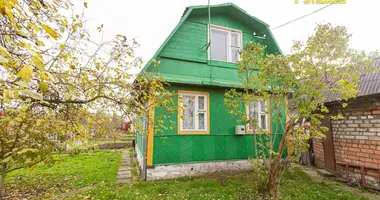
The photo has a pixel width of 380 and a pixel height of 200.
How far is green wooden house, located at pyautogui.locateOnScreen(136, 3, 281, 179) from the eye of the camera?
245 inches

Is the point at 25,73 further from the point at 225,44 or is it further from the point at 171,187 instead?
the point at 225,44

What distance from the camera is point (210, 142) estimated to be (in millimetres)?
6703

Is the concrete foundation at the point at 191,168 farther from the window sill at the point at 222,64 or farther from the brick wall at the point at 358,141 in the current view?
the window sill at the point at 222,64

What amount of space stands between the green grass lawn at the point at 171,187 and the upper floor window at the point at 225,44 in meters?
4.42

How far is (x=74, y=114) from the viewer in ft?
9.73

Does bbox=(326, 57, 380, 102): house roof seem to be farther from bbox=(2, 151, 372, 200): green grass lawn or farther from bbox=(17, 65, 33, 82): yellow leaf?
bbox=(17, 65, 33, 82): yellow leaf

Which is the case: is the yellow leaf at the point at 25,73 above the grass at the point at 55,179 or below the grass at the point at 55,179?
above

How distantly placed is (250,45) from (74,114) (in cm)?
420

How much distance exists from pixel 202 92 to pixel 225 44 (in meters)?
2.48

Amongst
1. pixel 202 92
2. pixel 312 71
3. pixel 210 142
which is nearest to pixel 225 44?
pixel 202 92

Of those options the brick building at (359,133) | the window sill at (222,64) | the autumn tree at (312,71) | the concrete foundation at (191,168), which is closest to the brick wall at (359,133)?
the brick building at (359,133)

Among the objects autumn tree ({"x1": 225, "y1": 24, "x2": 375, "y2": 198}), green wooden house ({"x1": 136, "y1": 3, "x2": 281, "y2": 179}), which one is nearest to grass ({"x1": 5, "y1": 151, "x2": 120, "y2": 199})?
green wooden house ({"x1": 136, "y1": 3, "x2": 281, "y2": 179})

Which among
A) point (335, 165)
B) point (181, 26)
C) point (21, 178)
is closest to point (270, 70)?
point (181, 26)

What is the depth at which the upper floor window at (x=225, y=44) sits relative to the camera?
7.64 metres
